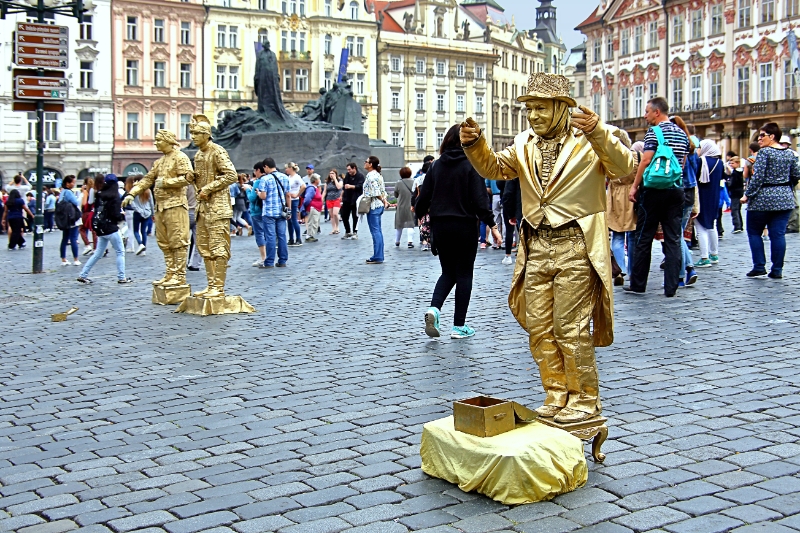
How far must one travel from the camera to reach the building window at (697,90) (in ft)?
188

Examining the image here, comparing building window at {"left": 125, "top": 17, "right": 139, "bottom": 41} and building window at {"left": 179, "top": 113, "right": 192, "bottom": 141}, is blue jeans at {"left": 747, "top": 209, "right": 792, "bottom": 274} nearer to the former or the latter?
building window at {"left": 179, "top": 113, "right": 192, "bottom": 141}

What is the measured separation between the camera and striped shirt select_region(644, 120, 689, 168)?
10586mm

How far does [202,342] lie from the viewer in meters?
8.83

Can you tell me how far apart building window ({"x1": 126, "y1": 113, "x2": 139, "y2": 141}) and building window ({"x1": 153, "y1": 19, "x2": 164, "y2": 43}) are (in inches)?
188

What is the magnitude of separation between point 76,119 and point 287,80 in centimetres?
1548

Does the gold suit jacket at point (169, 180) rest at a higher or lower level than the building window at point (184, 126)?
lower

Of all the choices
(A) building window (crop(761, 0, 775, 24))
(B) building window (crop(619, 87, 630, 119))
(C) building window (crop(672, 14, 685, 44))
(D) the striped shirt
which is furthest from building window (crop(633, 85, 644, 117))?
(D) the striped shirt

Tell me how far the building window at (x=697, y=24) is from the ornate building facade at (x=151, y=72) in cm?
2953

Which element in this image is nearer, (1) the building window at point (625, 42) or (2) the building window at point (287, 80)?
(1) the building window at point (625, 42)

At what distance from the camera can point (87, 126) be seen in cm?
A: 6053

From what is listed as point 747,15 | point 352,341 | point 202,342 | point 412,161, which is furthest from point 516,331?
point 412,161

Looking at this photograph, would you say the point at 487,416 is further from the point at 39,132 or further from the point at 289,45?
the point at 289,45

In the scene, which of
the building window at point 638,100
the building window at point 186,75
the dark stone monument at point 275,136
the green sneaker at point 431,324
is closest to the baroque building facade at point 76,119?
the building window at point 186,75

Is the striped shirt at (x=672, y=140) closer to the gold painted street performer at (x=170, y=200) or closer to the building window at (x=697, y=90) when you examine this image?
the gold painted street performer at (x=170, y=200)
